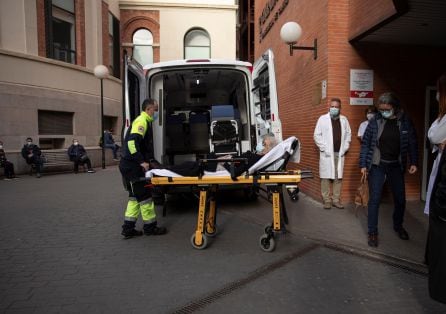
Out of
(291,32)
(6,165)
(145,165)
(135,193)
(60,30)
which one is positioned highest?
(60,30)

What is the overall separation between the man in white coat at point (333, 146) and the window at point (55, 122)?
1187 centimetres

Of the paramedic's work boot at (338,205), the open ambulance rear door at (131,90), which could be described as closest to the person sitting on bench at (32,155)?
the open ambulance rear door at (131,90)

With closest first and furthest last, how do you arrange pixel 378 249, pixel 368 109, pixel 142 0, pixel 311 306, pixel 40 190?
pixel 311 306 < pixel 378 249 < pixel 368 109 < pixel 40 190 < pixel 142 0

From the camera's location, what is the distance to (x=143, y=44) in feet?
82.4

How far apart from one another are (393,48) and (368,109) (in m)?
1.23

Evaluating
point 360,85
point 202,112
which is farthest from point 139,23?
point 360,85

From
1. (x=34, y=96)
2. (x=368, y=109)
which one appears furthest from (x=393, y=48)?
(x=34, y=96)

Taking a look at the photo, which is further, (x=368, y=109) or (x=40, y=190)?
(x=40, y=190)

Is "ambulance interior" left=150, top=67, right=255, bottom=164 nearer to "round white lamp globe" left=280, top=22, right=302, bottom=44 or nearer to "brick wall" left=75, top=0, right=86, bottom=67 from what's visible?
"round white lamp globe" left=280, top=22, right=302, bottom=44

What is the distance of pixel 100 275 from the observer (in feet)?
12.9

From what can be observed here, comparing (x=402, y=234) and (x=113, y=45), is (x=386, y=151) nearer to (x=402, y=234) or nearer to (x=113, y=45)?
(x=402, y=234)

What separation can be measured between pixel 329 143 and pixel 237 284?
3.87 metres

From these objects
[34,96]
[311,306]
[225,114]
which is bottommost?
[311,306]

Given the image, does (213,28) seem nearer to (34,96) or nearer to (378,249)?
(34,96)
